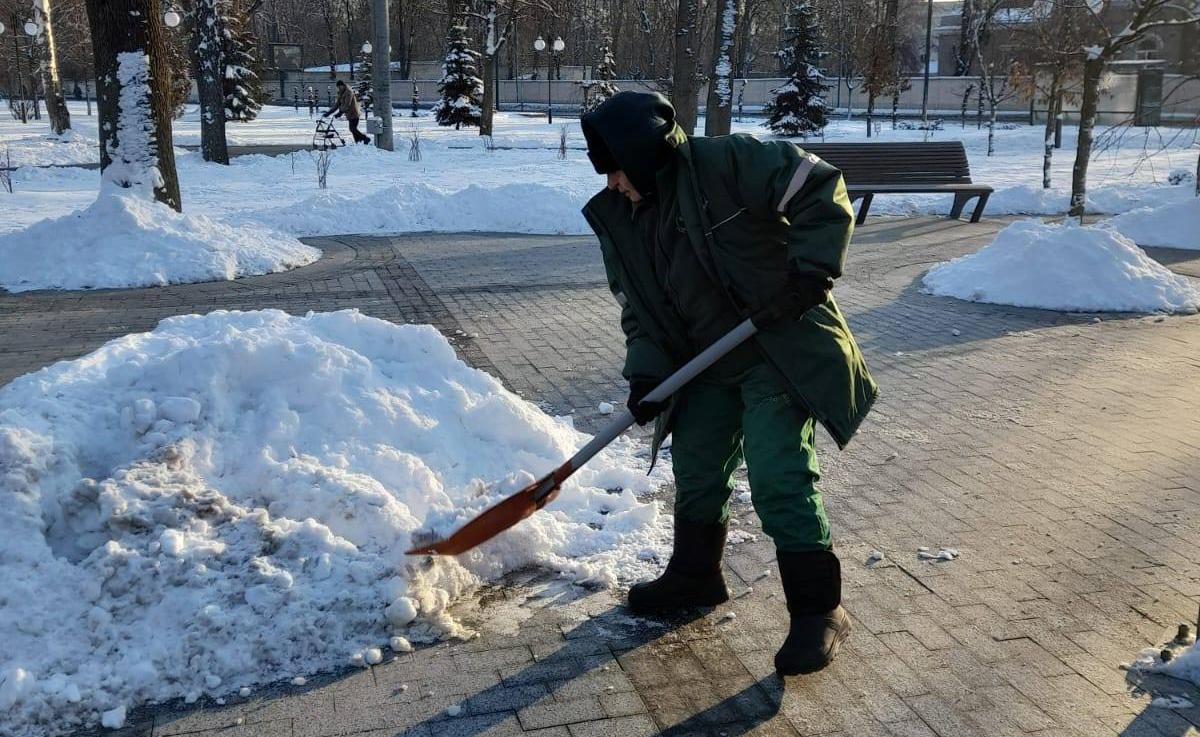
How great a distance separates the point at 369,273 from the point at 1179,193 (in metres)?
11.4

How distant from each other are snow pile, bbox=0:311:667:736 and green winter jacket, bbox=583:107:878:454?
1.12m

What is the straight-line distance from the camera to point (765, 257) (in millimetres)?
2990

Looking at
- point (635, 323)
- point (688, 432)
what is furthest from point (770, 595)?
point (635, 323)

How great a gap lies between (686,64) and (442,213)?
6.10 metres

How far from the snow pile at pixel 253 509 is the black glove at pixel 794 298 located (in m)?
1.23

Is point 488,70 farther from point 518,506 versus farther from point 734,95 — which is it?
point 734,95

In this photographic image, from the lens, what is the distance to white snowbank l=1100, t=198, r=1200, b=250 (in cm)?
1147

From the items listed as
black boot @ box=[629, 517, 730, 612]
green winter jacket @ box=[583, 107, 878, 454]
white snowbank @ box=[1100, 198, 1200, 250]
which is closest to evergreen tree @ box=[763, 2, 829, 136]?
white snowbank @ box=[1100, 198, 1200, 250]

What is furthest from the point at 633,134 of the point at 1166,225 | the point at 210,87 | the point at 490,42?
the point at 490,42

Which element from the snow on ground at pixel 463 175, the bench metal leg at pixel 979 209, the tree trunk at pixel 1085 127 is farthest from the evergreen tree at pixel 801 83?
the tree trunk at pixel 1085 127

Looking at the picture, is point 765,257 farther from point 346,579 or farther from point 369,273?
point 369,273

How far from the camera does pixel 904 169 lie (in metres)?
13.5

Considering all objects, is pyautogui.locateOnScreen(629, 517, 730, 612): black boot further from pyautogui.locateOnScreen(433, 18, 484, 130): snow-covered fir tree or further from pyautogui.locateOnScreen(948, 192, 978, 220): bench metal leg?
pyautogui.locateOnScreen(433, 18, 484, 130): snow-covered fir tree

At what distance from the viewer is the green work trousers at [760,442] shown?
114 inches
